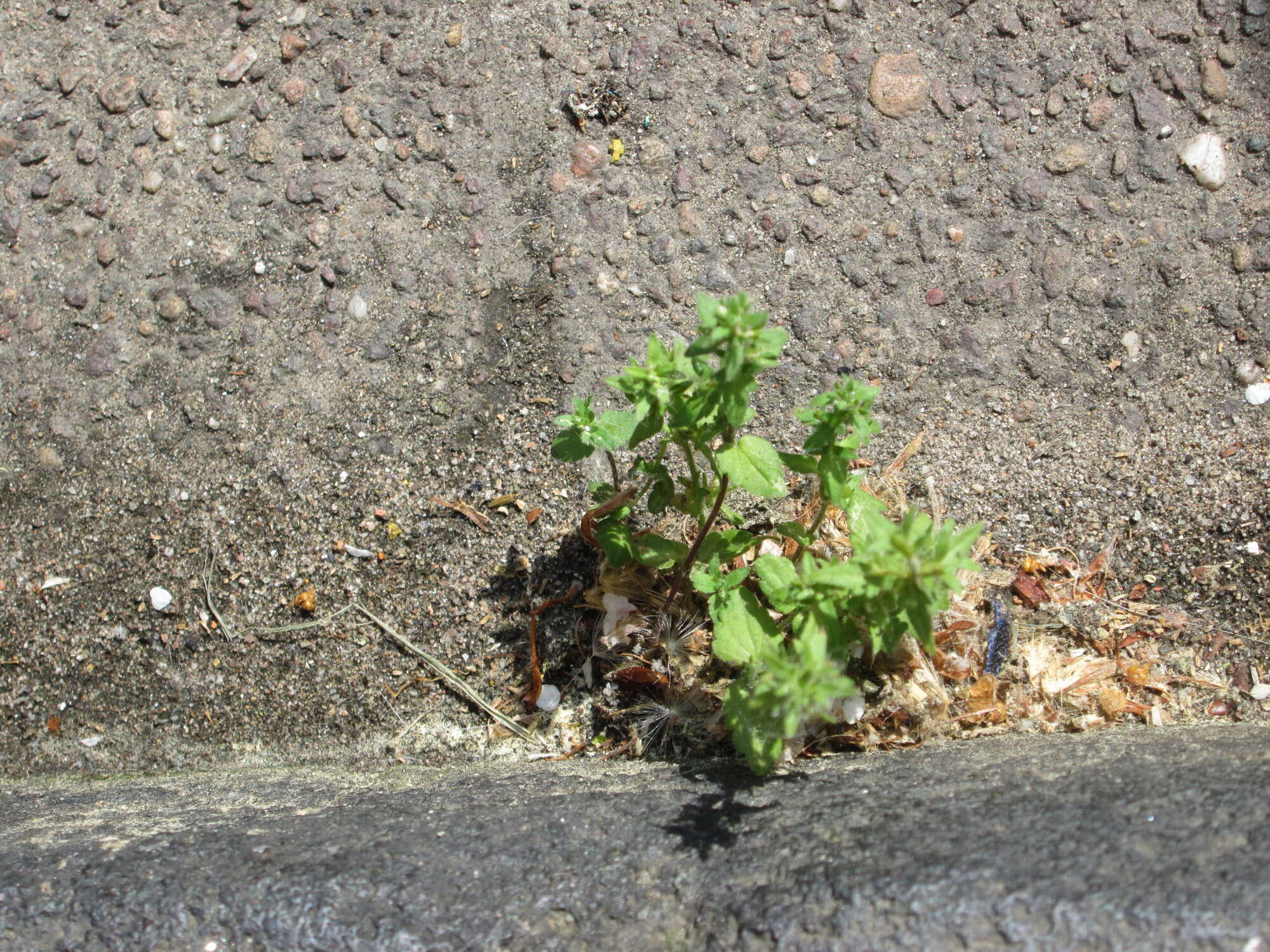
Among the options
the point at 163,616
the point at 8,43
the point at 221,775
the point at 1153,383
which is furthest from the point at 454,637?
the point at 8,43

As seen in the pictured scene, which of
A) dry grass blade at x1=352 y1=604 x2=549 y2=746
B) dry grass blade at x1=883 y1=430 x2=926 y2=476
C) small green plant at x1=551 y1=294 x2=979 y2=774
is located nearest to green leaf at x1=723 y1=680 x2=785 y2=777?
small green plant at x1=551 y1=294 x2=979 y2=774

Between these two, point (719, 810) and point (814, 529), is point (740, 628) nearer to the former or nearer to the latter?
point (814, 529)

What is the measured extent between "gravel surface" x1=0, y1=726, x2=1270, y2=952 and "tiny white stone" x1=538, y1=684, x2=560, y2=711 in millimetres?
486

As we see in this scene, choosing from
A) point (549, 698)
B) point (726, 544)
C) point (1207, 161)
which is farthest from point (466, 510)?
point (1207, 161)

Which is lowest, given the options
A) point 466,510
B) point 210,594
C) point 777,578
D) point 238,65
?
point 210,594

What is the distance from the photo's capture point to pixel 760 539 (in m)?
2.39

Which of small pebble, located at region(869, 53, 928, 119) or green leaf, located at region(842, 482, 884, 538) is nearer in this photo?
green leaf, located at region(842, 482, 884, 538)

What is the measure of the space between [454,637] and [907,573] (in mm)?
1386

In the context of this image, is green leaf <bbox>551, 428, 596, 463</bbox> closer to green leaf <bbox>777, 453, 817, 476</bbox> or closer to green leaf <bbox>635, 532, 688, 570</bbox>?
green leaf <bbox>635, 532, 688, 570</bbox>

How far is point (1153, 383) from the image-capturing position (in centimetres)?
260

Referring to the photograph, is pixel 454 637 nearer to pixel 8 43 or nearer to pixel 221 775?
pixel 221 775

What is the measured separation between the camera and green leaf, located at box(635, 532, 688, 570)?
7.72 ft

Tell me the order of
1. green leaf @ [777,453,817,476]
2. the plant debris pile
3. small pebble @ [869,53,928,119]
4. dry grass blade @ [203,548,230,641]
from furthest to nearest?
1. small pebble @ [869,53,928,119]
2. dry grass blade @ [203,548,230,641]
3. green leaf @ [777,453,817,476]
4. the plant debris pile

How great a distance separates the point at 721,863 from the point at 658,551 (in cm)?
85
